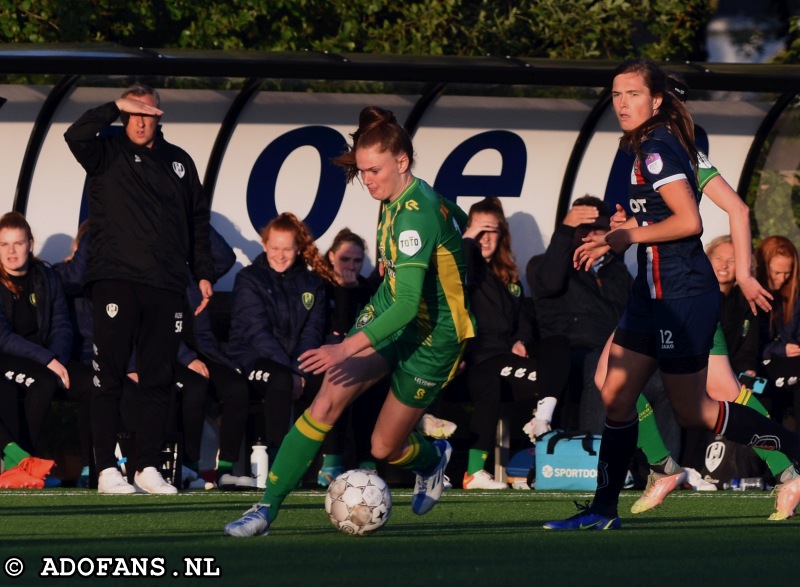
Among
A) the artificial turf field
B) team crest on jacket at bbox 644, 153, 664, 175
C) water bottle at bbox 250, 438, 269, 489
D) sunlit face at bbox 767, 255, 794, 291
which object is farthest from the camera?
sunlit face at bbox 767, 255, 794, 291

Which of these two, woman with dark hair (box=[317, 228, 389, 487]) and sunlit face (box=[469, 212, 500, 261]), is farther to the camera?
sunlit face (box=[469, 212, 500, 261])

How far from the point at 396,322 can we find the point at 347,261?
5.14 metres

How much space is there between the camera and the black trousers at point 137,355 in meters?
9.39

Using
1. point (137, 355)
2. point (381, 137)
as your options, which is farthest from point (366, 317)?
point (137, 355)

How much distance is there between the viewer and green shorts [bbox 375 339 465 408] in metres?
6.91

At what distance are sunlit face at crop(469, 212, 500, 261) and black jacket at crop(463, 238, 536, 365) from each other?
64mm

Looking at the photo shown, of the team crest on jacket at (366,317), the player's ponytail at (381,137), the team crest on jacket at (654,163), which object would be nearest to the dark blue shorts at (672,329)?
the team crest on jacket at (654,163)

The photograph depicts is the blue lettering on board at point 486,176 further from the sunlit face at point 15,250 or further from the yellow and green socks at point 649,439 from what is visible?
the yellow and green socks at point 649,439

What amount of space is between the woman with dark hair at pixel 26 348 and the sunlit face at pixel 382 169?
14.6 ft

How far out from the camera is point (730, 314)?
1158cm

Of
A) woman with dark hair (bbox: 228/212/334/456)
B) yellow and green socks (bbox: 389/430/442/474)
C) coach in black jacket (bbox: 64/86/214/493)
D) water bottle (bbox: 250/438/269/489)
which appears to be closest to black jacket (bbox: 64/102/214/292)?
coach in black jacket (bbox: 64/86/214/493)

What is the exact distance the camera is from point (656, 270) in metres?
6.80

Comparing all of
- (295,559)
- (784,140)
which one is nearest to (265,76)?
(784,140)

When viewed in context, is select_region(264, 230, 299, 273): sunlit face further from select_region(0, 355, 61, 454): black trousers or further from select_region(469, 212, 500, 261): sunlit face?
select_region(0, 355, 61, 454): black trousers
